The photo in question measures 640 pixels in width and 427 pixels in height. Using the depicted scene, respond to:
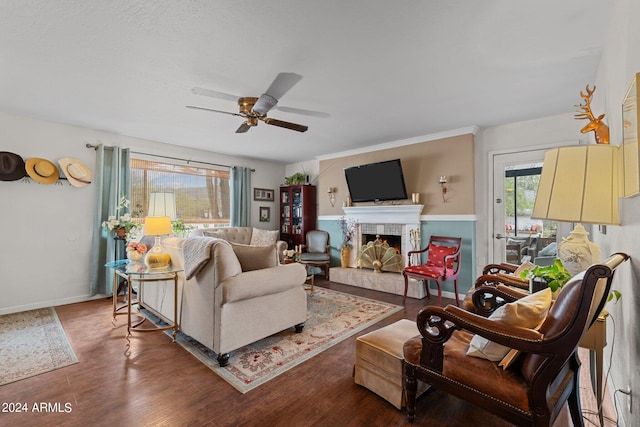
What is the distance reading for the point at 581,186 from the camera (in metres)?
1.33

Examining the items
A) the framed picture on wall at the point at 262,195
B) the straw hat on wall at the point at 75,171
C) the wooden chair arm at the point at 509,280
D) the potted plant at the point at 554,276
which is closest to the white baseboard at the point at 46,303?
the straw hat on wall at the point at 75,171

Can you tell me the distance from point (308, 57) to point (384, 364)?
2.34 metres

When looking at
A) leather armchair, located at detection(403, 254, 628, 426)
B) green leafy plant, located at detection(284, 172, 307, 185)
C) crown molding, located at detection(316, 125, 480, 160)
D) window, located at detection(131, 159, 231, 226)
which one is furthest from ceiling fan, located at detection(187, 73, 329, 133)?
green leafy plant, located at detection(284, 172, 307, 185)

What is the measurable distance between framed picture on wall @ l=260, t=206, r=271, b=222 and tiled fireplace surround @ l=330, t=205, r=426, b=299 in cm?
204

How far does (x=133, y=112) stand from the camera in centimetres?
346

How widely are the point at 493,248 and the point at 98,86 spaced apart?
5.11 metres

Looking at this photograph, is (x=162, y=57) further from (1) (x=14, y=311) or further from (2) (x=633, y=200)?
(1) (x=14, y=311)

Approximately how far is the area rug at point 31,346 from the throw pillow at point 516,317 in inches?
120

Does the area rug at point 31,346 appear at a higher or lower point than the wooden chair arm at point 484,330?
lower

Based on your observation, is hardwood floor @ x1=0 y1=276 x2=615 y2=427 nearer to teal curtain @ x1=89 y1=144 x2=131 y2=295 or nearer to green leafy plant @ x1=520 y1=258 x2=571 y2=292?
green leafy plant @ x1=520 y1=258 x2=571 y2=292

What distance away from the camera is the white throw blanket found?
92.5 inches

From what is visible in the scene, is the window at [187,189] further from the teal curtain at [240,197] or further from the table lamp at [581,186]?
the table lamp at [581,186]

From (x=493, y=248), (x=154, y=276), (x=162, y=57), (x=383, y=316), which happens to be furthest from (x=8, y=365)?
(x=493, y=248)

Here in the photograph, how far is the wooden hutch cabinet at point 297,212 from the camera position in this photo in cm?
609
